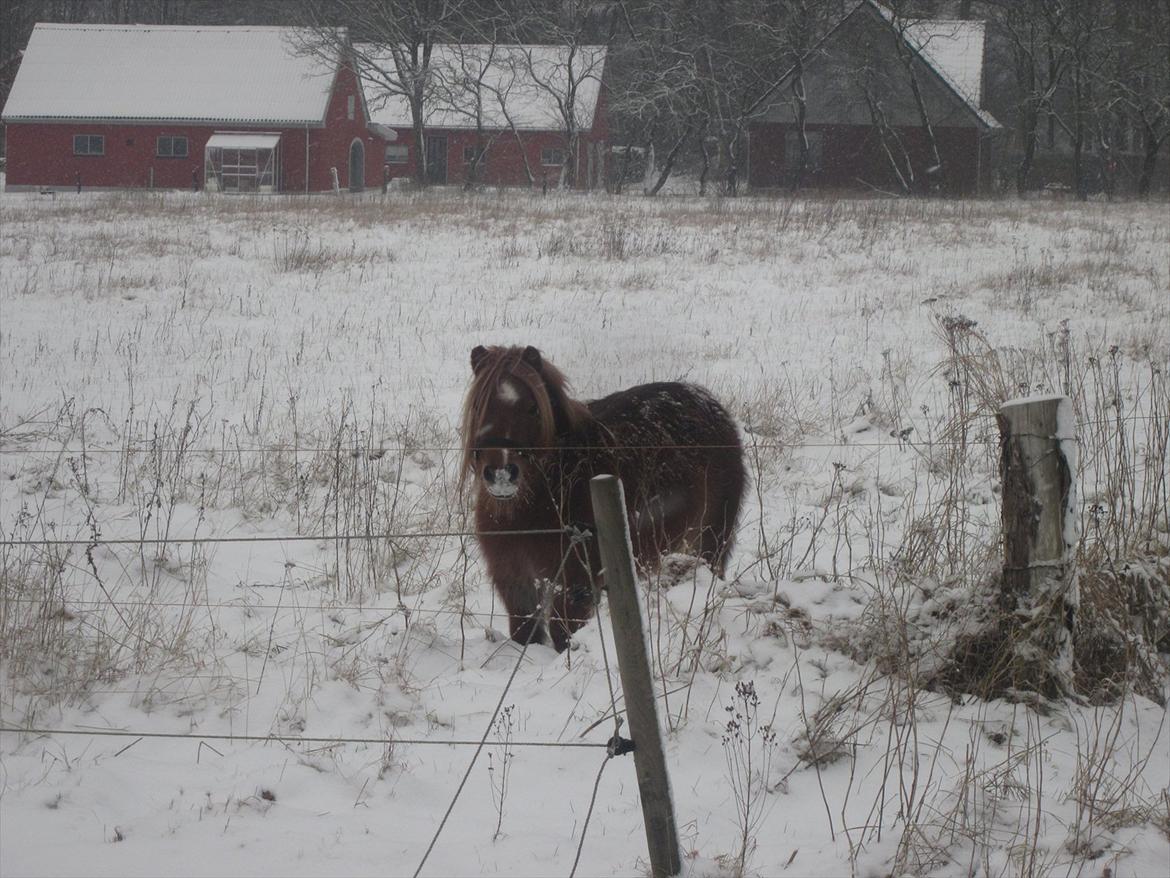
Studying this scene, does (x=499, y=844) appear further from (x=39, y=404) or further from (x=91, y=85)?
(x=91, y=85)

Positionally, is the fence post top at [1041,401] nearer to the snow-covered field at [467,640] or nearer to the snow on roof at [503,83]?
the snow-covered field at [467,640]

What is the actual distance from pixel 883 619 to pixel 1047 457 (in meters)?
0.84

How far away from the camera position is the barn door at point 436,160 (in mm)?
54562

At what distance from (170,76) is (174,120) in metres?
2.90

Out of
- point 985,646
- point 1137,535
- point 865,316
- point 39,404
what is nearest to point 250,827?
point 985,646

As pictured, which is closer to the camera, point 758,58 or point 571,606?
point 571,606

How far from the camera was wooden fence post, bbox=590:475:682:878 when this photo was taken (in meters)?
2.82

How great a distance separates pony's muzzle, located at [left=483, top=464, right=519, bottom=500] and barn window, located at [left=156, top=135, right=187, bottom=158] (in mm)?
45369

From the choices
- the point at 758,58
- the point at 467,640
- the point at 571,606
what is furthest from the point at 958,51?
the point at 467,640

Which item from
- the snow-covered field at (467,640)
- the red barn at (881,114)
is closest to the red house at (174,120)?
Answer: the red barn at (881,114)

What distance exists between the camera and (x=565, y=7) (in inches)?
1909

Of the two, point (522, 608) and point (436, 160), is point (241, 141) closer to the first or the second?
point (436, 160)

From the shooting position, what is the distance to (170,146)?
45.2 metres

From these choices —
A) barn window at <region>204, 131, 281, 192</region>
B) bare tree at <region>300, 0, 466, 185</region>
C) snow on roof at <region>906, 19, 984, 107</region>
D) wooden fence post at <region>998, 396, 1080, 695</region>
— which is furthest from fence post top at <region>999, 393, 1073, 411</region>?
bare tree at <region>300, 0, 466, 185</region>
